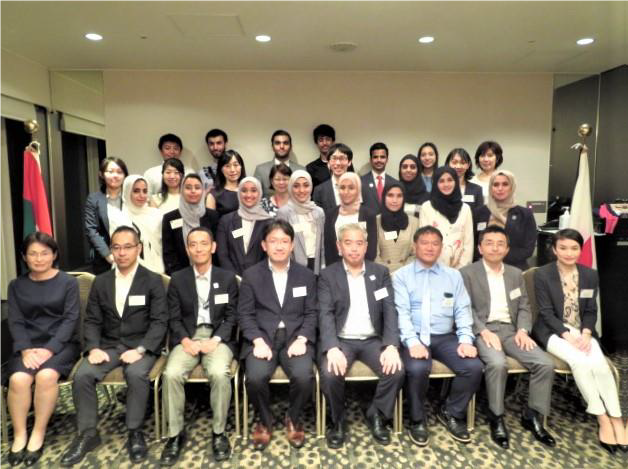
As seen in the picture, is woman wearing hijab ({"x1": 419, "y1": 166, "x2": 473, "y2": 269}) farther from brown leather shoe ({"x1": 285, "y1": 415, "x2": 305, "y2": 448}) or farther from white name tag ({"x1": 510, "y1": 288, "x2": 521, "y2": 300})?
brown leather shoe ({"x1": 285, "y1": 415, "x2": 305, "y2": 448})

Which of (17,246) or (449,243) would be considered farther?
(17,246)

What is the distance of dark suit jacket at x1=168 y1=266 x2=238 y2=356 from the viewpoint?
2.65 metres

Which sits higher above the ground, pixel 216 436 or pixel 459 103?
pixel 459 103

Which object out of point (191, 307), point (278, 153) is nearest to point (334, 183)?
point (278, 153)

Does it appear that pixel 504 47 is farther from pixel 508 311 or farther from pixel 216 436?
pixel 216 436

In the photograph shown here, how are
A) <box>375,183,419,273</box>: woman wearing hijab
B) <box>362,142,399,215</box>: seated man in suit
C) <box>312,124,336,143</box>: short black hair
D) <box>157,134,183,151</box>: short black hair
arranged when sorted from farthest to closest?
1. <box>312,124,336,143</box>: short black hair
2. <box>157,134,183,151</box>: short black hair
3. <box>362,142,399,215</box>: seated man in suit
4. <box>375,183,419,273</box>: woman wearing hijab

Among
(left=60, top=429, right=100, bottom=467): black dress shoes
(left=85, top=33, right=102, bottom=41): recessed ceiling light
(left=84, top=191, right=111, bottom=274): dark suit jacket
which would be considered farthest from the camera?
(left=85, top=33, right=102, bottom=41): recessed ceiling light

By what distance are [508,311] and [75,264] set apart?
5.51 metres

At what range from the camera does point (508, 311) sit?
2.78 m

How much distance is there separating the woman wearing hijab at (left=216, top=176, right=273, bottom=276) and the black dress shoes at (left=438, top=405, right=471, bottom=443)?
65.6 inches

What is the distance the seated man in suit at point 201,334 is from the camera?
2371mm

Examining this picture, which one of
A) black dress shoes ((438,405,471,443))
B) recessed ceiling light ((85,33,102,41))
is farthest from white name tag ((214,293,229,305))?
recessed ceiling light ((85,33,102,41))

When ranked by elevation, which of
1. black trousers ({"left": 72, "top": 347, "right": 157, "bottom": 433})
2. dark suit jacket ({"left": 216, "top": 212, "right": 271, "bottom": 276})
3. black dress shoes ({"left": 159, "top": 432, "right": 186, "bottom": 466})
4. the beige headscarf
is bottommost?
black dress shoes ({"left": 159, "top": 432, "right": 186, "bottom": 466})

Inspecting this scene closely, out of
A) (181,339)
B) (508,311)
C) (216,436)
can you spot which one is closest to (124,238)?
(181,339)
